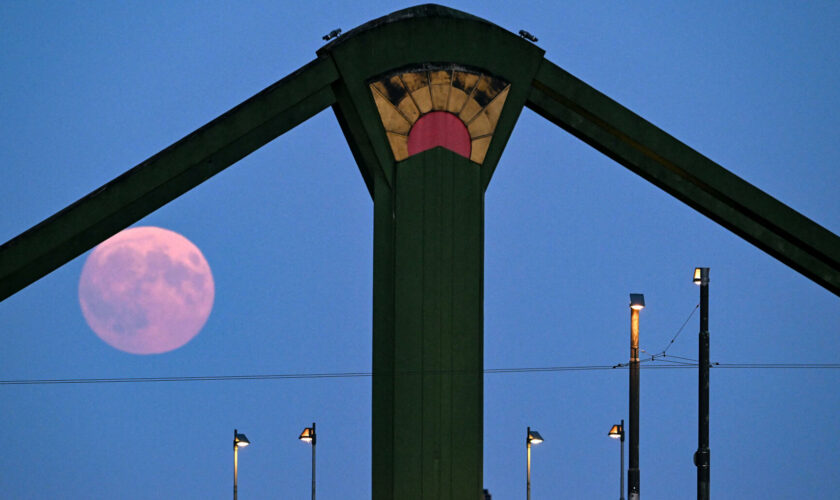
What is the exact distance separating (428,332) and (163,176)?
7105mm

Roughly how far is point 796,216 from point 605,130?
18.3 ft

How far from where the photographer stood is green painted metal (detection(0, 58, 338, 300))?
3022 cm

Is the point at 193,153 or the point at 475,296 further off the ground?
the point at 193,153

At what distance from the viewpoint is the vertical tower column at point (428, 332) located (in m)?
31.4

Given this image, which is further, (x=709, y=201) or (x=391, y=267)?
(x=709, y=201)

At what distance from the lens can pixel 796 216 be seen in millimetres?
35125

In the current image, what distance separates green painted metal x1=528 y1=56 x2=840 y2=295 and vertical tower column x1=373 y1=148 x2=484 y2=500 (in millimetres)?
3375

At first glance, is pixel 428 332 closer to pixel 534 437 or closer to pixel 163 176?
pixel 163 176

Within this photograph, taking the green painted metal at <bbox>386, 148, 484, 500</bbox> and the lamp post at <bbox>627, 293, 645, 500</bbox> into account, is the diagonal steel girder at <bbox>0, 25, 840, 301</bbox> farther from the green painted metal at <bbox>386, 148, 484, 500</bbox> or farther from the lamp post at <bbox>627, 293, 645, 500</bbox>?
the lamp post at <bbox>627, 293, 645, 500</bbox>

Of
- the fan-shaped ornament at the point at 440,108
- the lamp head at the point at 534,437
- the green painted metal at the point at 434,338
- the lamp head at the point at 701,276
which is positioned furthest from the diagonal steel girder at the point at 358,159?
the lamp head at the point at 534,437

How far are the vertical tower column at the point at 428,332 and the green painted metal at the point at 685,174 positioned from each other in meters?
3.38

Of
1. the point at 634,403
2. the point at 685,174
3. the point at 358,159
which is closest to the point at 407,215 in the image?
the point at 358,159

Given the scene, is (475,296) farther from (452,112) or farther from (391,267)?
(452,112)

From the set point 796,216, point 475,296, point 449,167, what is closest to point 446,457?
point 475,296
